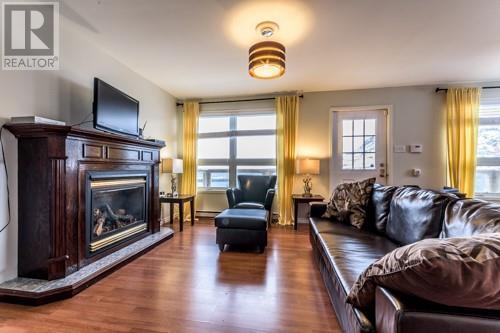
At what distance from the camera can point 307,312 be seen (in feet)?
5.63

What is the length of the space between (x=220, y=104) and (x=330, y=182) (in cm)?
265

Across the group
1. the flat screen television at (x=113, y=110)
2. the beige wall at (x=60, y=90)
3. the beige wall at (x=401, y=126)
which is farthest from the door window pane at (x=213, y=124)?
the flat screen television at (x=113, y=110)

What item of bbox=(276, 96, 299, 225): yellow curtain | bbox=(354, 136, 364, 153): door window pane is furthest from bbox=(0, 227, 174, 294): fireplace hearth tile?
bbox=(354, 136, 364, 153): door window pane

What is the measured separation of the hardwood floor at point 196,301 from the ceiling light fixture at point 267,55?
2014 millimetres

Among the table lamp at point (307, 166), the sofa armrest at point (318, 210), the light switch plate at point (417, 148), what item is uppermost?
the light switch plate at point (417, 148)

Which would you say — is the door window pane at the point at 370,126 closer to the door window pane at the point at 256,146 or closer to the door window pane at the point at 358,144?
the door window pane at the point at 358,144

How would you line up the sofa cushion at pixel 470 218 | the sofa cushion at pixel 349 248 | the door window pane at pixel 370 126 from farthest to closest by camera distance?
the door window pane at pixel 370 126
the sofa cushion at pixel 349 248
the sofa cushion at pixel 470 218

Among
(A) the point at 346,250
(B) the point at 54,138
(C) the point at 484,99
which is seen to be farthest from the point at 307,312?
(C) the point at 484,99

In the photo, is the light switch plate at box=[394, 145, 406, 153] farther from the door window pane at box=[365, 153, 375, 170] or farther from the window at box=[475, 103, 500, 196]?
the window at box=[475, 103, 500, 196]

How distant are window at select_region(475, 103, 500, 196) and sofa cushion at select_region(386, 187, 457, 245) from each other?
3.09 metres

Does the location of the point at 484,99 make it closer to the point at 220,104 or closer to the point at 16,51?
the point at 220,104

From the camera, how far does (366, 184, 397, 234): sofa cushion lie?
2334 mm

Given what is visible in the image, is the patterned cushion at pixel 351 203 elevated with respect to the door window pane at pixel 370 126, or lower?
lower

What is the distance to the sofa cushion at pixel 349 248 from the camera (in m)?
1.48
